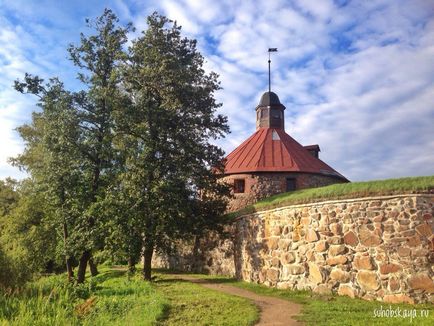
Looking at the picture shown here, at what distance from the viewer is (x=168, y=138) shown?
17.5 meters

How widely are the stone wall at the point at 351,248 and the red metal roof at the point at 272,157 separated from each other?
31.9 feet

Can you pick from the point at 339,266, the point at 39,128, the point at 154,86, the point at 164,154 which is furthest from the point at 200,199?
the point at 39,128

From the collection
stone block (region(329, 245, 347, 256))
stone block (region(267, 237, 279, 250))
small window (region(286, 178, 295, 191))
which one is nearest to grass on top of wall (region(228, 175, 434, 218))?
stone block (region(267, 237, 279, 250))

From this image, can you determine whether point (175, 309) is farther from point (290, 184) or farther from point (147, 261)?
point (290, 184)

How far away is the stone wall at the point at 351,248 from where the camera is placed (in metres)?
11.0

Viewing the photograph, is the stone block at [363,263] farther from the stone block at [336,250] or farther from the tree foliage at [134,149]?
the tree foliage at [134,149]

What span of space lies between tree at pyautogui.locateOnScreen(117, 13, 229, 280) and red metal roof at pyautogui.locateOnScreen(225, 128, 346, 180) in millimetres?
7720

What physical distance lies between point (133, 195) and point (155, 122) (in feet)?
→ 10.4

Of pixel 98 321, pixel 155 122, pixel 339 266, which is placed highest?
pixel 155 122

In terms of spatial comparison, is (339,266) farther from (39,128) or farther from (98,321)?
(39,128)

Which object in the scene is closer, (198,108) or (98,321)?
(98,321)

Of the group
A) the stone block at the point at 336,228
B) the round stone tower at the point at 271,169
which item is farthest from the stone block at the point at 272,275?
the round stone tower at the point at 271,169

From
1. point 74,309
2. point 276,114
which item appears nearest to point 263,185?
point 276,114

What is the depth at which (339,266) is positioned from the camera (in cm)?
1230
